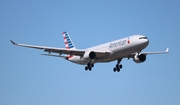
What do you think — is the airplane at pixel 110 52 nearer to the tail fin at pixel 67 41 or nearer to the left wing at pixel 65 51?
the left wing at pixel 65 51

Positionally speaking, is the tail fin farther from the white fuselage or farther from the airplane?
the white fuselage

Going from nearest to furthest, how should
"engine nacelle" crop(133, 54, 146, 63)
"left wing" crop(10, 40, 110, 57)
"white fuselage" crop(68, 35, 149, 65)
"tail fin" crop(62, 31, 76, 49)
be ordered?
"white fuselage" crop(68, 35, 149, 65) < "left wing" crop(10, 40, 110, 57) < "engine nacelle" crop(133, 54, 146, 63) < "tail fin" crop(62, 31, 76, 49)

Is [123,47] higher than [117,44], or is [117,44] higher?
[117,44]

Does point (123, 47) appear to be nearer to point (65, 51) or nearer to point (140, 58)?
point (140, 58)

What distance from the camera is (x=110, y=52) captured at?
62312 millimetres

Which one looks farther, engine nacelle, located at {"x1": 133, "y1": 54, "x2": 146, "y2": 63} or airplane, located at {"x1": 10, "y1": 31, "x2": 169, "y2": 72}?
engine nacelle, located at {"x1": 133, "y1": 54, "x2": 146, "y2": 63}

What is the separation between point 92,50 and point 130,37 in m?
7.69

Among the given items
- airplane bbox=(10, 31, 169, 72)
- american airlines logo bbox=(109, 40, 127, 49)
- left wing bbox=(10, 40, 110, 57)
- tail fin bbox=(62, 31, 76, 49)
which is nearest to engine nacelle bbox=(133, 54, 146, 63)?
airplane bbox=(10, 31, 169, 72)

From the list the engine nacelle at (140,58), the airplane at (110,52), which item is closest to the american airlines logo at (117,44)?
the airplane at (110,52)

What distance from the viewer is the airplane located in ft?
196

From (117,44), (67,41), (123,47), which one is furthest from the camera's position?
(67,41)

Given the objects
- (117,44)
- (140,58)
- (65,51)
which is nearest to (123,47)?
(117,44)

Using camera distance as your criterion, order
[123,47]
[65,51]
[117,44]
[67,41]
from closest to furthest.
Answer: [123,47], [117,44], [65,51], [67,41]

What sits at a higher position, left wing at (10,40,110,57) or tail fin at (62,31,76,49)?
tail fin at (62,31,76,49)
